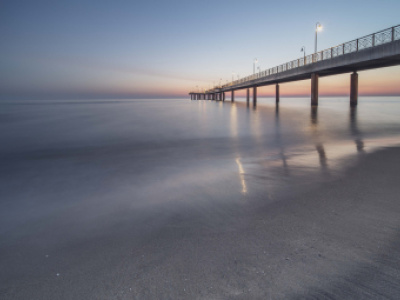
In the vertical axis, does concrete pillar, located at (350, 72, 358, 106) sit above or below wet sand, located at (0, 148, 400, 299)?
above

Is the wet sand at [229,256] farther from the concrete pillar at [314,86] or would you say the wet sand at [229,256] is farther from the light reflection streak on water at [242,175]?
the concrete pillar at [314,86]

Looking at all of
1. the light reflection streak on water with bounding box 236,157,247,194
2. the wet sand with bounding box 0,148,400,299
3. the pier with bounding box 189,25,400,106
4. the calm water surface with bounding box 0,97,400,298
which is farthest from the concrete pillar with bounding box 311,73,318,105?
the wet sand with bounding box 0,148,400,299

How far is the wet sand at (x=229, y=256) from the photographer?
7.34 ft

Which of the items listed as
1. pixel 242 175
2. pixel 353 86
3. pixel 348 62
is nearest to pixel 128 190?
pixel 242 175

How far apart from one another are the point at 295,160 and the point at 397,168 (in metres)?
2.34

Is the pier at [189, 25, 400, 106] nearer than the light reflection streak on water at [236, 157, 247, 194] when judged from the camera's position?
No

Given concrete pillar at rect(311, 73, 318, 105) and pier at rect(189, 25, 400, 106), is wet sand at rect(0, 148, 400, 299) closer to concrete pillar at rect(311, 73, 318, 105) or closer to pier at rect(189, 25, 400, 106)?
pier at rect(189, 25, 400, 106)

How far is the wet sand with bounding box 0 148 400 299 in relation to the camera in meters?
2.24

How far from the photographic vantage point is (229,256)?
8.80ft

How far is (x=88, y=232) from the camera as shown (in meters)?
3.49

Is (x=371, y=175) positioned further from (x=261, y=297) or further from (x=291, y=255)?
(x=261, y=297)

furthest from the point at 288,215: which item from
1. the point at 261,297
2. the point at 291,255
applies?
the point at 261,297

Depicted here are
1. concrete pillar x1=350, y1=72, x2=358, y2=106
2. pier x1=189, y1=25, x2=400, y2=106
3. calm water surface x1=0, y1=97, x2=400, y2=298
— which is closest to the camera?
Answer: calm water surface x1=0, y1=97, x2=400, y2=298

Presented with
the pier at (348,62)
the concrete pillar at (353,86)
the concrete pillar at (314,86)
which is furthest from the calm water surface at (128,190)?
the concrete pillar at (353,86)
